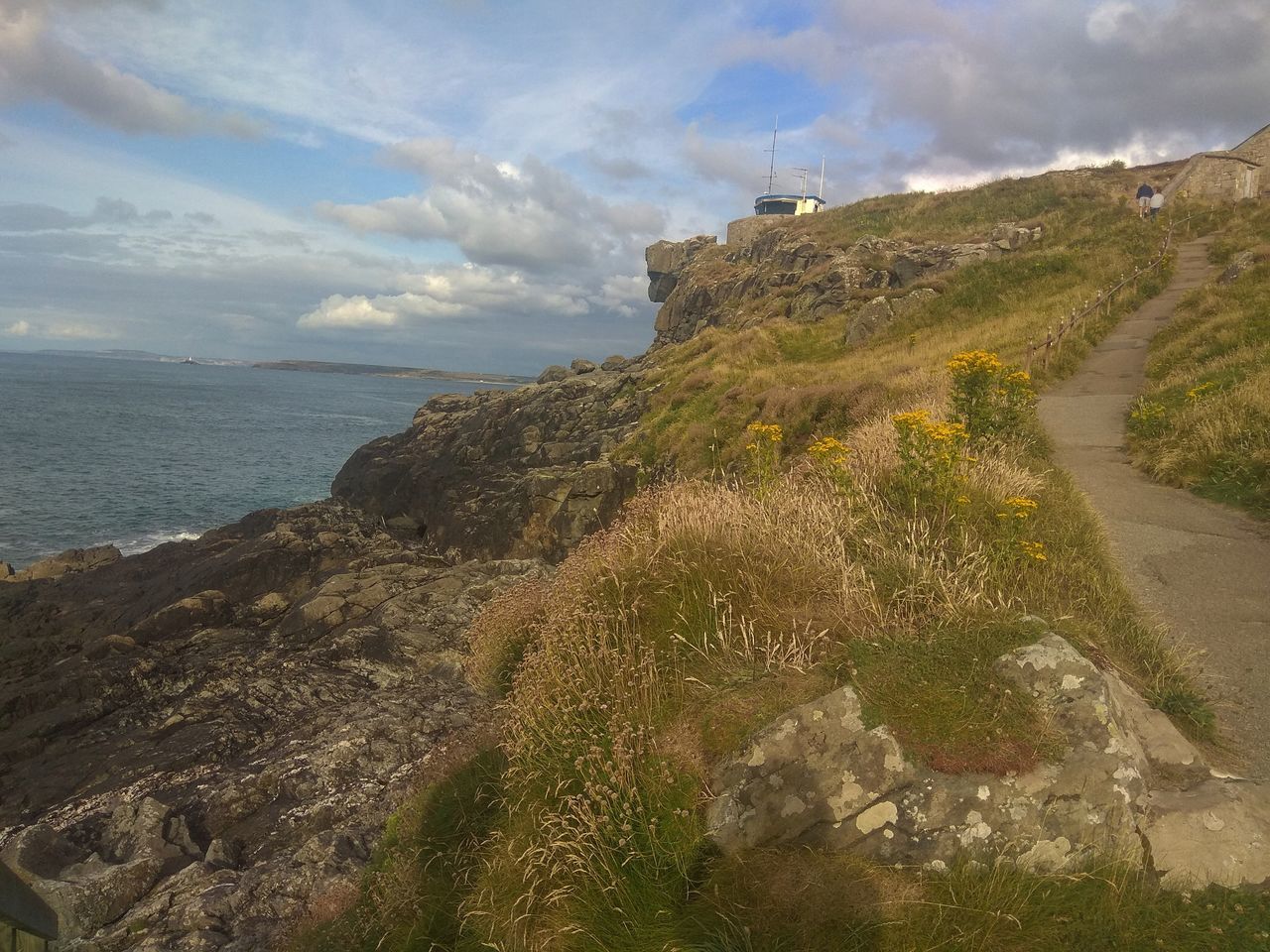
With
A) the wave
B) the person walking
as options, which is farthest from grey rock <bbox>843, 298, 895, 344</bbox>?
the wave

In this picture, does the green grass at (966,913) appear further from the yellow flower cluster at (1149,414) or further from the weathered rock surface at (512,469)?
the weathered rock surface at (512,469)

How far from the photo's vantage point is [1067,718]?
3932 mm

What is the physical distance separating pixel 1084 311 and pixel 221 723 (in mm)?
25083

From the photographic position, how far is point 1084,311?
22.5 meters

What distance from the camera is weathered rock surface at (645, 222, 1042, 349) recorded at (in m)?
34.7

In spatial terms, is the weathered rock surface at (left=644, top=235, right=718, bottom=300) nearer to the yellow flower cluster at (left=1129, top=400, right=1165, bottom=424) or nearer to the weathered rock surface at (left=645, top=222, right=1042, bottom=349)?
the weathered rock surface at (left=645, top=222, right=1042, bottom=349)

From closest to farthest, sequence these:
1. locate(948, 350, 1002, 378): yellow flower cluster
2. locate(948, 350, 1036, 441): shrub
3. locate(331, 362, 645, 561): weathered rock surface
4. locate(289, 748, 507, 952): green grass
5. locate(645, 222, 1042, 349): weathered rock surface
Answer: locate(289, 748, 507, 952): green grass
locate(948, 350, 1002, 378): yellow flower cluster
locate(948, 350, 1036, 441): shrub
locate(331, 362, 645, 561): weathered rock surface
locate(645, 222, 1042, 349): weathered rock surface

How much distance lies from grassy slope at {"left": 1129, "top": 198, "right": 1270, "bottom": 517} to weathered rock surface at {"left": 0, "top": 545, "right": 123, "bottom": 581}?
3146 cm

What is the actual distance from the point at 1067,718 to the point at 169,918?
28.2 ft

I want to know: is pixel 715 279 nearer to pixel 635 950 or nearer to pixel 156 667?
pixel 156 667

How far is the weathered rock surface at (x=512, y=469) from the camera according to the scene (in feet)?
71.4

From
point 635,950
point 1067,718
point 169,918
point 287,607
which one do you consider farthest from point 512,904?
point 287,607

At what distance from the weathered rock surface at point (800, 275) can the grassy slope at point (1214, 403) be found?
11.2 metres

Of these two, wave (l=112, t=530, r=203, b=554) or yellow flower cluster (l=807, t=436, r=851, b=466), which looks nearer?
yellow flower cluster (l=807, t=436, r=851, b=466)
